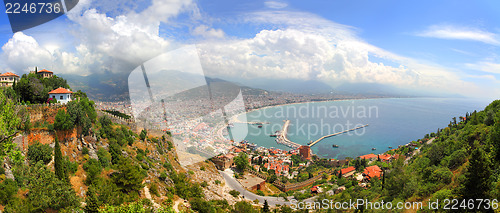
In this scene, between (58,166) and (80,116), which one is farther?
(80,116)

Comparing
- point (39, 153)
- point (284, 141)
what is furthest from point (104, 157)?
point (284, 141)

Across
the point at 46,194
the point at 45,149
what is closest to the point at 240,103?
the point at 46,194

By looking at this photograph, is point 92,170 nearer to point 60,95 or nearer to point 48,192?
point 48,192

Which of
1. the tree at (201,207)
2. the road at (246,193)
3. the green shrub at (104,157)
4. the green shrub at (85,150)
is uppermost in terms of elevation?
the green shrub at (85,150)

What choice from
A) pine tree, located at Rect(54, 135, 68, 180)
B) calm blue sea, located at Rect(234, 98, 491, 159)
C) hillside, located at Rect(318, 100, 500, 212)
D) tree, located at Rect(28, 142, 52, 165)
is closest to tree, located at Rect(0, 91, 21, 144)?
pine tree, located at Rect(54, 135, 68, 180)

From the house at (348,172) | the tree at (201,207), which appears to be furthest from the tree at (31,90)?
the house at (348,172)

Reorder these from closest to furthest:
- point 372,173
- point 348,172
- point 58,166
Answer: point 58,166, point 372,173, point 348,172

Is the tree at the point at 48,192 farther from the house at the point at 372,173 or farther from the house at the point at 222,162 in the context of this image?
the house at the point at 372,173

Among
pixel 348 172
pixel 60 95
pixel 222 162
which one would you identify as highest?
pixel 60 95

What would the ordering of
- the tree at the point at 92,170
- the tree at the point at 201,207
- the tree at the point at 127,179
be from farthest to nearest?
the tree at the point at 201,207 → the tree at the point at 127,179 → the tree at the point at 92,170

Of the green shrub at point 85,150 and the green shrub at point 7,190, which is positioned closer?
the green shrub at point 7,190

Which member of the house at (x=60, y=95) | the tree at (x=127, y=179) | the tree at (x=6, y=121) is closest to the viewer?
the tree at (x=6, y=121)

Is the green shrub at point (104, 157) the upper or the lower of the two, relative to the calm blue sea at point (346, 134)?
upper
